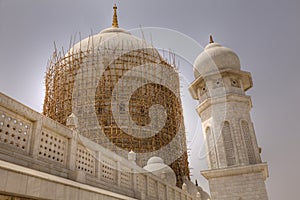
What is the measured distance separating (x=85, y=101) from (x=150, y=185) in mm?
9849

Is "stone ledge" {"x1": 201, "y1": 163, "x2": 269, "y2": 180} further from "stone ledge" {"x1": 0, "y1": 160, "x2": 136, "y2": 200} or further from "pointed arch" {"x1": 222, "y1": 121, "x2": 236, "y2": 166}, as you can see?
"stone ledge" {"x1": 0, "y1": 160, "x2": 136, "y2": 200}

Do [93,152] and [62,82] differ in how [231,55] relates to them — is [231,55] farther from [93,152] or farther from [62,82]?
[93,152]

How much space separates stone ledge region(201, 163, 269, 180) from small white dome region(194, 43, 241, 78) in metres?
6.73

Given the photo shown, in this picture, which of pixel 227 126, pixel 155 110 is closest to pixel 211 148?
pixel 227 126

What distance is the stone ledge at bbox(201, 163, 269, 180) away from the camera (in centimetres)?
1485

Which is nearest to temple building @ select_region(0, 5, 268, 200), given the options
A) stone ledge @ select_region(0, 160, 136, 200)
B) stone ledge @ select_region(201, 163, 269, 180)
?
stone ledge @ select_region(201, 163, 269, 180)

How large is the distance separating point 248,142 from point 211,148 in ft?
7.15

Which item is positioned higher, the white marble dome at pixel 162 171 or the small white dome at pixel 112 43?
the small white dome at pixel 112 43

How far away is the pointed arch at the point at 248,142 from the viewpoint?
15794mm

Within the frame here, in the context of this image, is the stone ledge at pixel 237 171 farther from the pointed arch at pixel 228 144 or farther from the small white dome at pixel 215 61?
the small white dome at pixel 215 61

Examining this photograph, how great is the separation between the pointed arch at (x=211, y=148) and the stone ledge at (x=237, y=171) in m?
Result: 0.76

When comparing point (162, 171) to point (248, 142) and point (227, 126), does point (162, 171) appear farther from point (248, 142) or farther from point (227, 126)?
point (248, 142)

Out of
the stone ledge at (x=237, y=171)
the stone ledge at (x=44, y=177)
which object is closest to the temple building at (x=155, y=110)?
the stone ledge at (x=237, y=171)

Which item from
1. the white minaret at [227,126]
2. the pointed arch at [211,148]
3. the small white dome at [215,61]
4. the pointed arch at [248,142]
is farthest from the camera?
the small white dome at [215,61]
